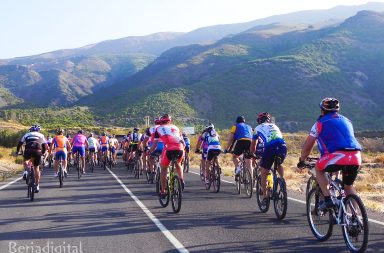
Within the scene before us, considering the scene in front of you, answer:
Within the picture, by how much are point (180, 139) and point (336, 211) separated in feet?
15.5

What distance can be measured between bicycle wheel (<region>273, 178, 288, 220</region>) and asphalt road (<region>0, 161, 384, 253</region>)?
15cm

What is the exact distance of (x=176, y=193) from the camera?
10.7 meters

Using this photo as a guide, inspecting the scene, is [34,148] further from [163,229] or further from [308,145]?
[308,145]

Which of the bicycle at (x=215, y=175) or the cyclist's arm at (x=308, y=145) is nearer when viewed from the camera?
the cyclist's arm at (x=308, y=145)

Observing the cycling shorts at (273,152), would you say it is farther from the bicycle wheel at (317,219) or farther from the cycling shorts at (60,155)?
the cycling shorts at (60,155)

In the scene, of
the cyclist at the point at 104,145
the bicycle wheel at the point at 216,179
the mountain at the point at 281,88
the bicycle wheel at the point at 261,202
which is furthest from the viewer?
the mountain at the point at 281,88

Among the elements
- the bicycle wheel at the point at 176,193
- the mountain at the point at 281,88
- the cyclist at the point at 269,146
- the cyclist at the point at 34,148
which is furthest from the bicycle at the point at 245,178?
the mountain at the point at 281,88

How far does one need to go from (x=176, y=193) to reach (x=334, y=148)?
4507mm

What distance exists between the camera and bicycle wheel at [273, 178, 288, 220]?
926 cm

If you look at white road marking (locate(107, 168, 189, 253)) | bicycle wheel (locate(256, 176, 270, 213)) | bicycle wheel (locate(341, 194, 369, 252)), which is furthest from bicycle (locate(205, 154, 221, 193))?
bicycle wheel (locate(341, 194, 369, 252))

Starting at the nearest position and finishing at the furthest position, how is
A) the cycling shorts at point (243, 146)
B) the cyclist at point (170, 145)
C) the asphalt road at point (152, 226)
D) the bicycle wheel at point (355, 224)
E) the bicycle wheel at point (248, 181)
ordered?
the bicycle wheel at point (355, 224) < the asphalt road at point (152, 226) < the cyclist at point (170, 145) < the bicycle wheel at point (248, 181) < the cycling shorts at point (243, 146)

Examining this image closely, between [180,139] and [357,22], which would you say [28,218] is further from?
[357,22]

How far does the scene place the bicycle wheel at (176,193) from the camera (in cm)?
1051

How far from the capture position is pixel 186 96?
99438mm
